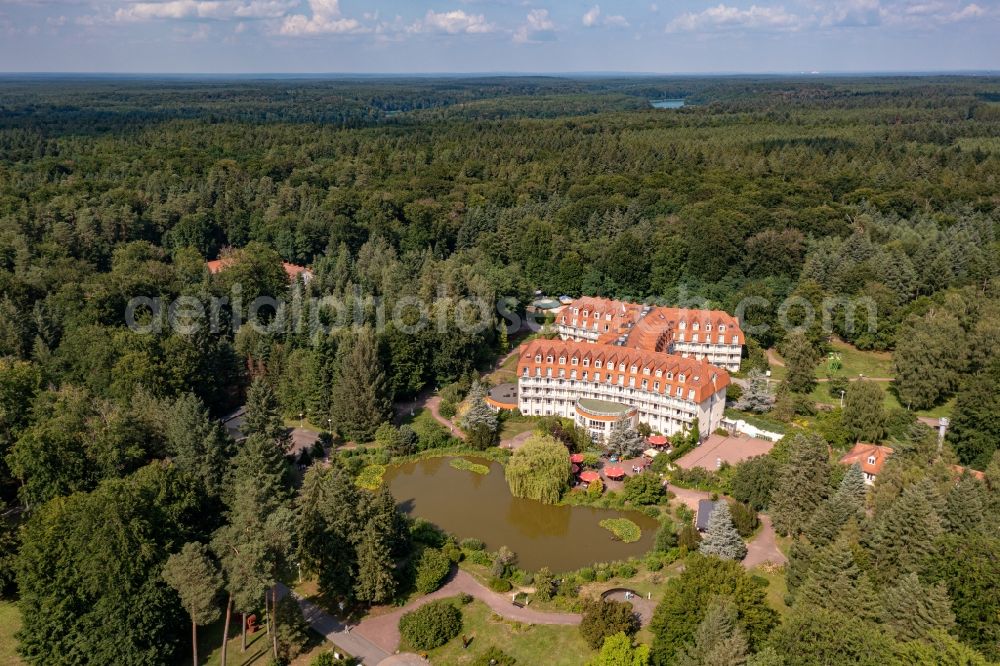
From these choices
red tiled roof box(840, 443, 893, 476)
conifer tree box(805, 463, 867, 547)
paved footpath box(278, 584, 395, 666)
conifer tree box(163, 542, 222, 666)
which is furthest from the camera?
red tiled roof box(840, 443, 893, 476)

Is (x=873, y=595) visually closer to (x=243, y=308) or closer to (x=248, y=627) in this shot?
(x=248, y=627)

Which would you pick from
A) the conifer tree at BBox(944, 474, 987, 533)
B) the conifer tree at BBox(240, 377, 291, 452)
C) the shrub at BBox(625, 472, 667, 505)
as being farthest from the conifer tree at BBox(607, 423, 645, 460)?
the conifer tree at BBox(240, 377, 291, 452)

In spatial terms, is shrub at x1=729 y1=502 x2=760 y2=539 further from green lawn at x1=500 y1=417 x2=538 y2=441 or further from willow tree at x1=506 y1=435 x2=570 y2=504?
green lawn at x1=500 y1=417 x2=538 y2=441

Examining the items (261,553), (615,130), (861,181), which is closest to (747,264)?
(861,181)

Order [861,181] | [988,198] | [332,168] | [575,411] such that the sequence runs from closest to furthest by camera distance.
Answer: [575,411]
[988,198]
[861,181]
[332,168]

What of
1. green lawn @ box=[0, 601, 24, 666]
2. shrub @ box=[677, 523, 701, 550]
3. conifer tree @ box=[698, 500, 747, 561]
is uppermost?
conifer tree @ box=[698, 500, 747, 561]

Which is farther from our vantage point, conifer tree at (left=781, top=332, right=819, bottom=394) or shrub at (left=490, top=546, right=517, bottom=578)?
A: conifer tree at (left=781, top=332, right=819, bottom=394)
